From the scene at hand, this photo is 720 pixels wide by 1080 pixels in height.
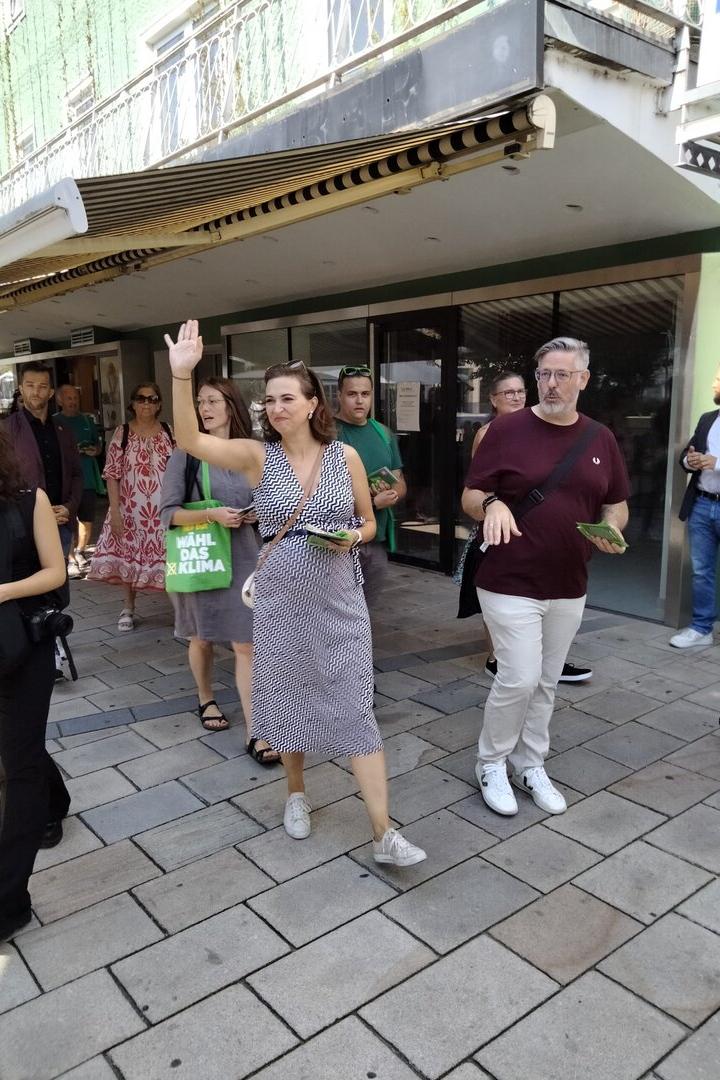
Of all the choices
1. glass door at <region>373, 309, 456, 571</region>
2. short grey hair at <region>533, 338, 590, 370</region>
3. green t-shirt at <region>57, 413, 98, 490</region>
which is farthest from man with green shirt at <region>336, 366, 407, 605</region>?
green t-shirt at <region>57, 413, 98, 490</region>

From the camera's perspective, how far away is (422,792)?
10.8 ft

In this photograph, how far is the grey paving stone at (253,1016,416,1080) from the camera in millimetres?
1876

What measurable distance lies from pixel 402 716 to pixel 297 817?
1.25m

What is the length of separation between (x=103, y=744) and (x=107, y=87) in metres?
11.1

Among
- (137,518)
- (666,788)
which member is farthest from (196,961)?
(137,518)

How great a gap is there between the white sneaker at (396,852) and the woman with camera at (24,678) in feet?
3.69

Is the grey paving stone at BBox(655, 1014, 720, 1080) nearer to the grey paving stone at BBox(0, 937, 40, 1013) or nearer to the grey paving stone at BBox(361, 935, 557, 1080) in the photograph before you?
the grey paving stone at BBox(361, 935, 557, 1080)

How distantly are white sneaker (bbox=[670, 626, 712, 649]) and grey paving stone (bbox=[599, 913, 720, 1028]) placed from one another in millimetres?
2966

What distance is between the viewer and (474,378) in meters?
6.96

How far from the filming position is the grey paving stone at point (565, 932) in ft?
7.44

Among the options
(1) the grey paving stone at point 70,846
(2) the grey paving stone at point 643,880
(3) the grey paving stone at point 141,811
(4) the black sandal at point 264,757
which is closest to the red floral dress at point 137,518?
(4) the black sandal at point 264,757

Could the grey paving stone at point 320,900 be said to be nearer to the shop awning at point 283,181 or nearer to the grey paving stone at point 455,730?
the grey paving stone at point 455,730

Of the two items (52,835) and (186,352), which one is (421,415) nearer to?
(186,352)

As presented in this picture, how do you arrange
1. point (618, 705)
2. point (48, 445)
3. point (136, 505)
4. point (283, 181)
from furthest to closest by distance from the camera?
point (136, 505), point (48, 445), point (618, 705), point (283, 181)
